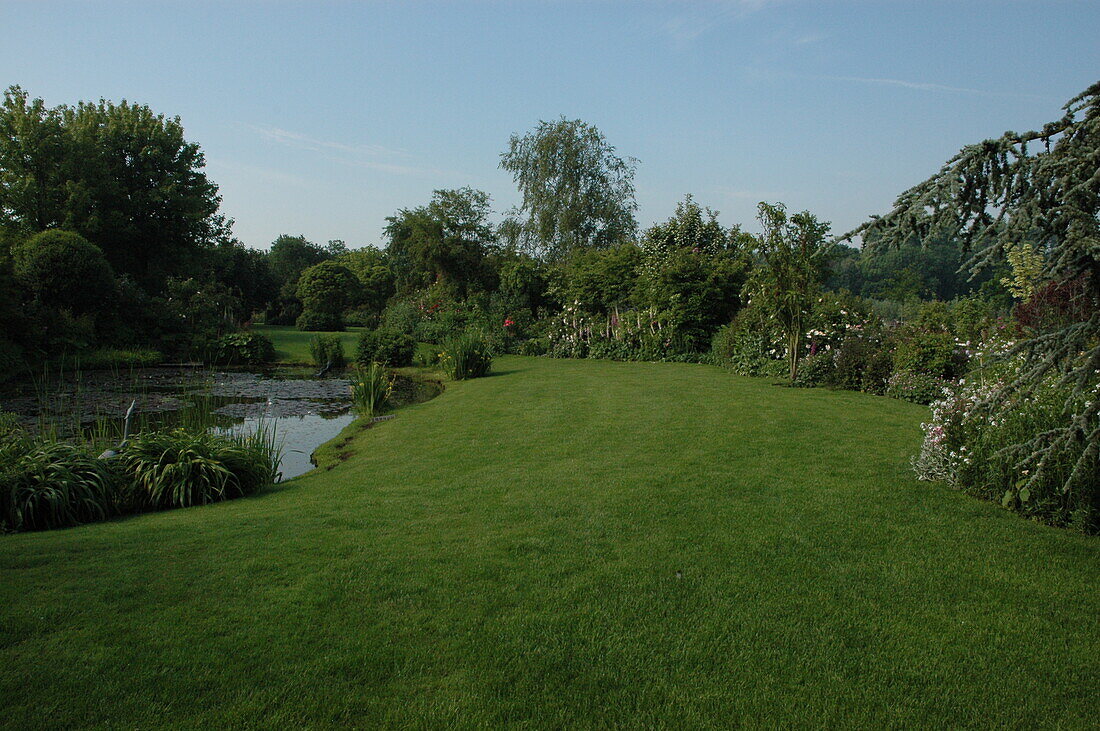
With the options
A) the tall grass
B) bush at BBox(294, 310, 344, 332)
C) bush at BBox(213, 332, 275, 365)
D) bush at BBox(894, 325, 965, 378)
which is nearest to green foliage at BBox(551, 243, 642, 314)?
bush at BBox(894, 325, 965, 378)

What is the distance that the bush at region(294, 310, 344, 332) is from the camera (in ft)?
115

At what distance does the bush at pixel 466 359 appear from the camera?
15.2 m

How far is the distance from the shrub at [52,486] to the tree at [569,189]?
27584mm

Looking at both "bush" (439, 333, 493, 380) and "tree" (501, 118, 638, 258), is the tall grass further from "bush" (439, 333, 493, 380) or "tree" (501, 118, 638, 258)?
"tree" (501, 118, 638, 258)

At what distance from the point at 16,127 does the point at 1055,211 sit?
29.2 m

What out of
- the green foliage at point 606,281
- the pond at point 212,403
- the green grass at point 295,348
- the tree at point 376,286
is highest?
the tree at point 376,286

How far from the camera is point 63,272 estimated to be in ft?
56.9

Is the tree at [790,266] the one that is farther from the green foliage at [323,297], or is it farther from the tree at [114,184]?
the green foliage at [323,297]

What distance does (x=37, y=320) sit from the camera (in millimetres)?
16234

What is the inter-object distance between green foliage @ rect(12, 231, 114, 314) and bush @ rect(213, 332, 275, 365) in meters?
3.39

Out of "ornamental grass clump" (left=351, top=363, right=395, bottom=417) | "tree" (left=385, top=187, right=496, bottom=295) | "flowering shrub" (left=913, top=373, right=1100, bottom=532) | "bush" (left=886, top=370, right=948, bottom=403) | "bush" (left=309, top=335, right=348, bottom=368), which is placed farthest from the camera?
"tree" (left=385, top=187, right=496, bottom=295)

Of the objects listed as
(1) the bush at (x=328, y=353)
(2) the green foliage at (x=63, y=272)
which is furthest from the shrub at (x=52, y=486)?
(2) the green foliage at (x=63, y=272)

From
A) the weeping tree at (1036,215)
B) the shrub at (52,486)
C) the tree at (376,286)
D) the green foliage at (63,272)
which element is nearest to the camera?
the weeping tree at (1036,215)

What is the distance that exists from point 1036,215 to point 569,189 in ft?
103
